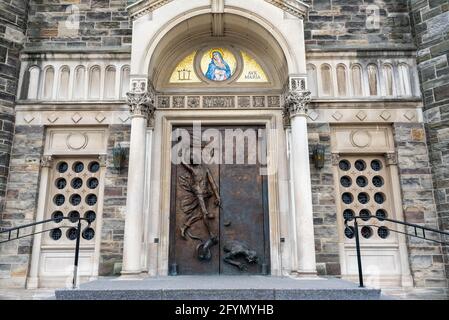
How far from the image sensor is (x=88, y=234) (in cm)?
825

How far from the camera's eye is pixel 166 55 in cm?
876

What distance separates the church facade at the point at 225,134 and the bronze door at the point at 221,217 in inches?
1.2

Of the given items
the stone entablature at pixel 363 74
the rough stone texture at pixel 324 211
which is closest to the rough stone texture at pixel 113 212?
the rough stone texture at pixel 324 211

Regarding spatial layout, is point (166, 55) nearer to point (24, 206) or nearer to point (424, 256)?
point (24, 206)

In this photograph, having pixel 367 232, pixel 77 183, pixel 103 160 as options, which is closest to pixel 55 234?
pixel 77 183

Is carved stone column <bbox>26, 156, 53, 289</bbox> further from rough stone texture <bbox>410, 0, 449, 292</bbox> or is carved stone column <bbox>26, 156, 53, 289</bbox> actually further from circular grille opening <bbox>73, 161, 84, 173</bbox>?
rough stone texture <bbox>410, 0, 449, 292</bbox>

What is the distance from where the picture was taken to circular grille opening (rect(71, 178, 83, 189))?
27.8 ft

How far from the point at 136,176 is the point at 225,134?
2377 mm

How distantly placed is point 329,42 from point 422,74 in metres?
2.23

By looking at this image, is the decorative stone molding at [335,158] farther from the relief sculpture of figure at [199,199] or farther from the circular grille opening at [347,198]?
the relief sculpture of figure at [199,199]

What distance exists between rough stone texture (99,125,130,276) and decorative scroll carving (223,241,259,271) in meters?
2.23

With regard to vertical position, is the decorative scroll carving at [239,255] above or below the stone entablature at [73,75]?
below

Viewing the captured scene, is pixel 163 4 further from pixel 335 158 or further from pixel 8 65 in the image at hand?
pixel 335 158

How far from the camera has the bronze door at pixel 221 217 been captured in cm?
806
